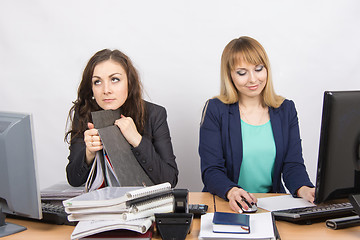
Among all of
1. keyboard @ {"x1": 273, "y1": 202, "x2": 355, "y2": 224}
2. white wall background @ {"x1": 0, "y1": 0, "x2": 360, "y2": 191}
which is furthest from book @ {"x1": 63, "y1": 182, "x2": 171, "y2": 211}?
white wall background @ {"x1": 0, "y1": 0, "x2": 360, "y2": 191}

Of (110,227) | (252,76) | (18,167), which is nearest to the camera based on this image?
(110,227)

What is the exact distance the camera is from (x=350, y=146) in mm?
1348

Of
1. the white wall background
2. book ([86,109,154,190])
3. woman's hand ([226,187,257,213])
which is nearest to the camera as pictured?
woman's hand ([226,187,257,213])

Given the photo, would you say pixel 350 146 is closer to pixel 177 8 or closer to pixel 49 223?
pixel 49 223

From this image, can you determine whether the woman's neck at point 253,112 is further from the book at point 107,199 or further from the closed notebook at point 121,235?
the closed notebook at point 121,235

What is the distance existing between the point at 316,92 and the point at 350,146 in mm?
1910

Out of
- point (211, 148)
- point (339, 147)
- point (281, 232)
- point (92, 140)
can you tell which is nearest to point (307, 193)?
point (281, 232)

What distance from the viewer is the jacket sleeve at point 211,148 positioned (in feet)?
6.97

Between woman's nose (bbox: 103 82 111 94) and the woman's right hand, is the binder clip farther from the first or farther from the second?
woman's nose (bbox: 103 82 111 94)

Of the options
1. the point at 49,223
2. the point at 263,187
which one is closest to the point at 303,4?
the point at 263,187

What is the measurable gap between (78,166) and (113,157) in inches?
11.4

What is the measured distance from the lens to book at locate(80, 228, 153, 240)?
53.3 inches

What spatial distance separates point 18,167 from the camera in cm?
143

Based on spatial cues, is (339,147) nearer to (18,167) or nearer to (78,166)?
(18,167)
